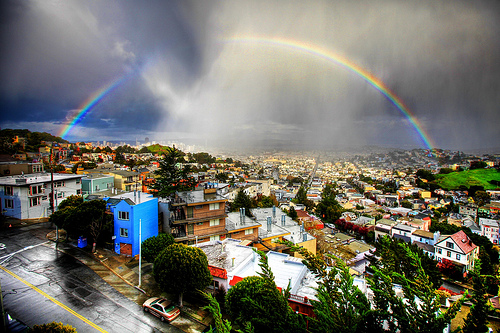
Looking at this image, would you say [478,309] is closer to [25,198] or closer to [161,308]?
[161,308]

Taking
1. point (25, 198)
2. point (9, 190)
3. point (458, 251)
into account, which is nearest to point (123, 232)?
point (25, 198)

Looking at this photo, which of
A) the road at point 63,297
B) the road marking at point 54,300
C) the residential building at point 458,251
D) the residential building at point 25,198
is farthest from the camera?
the residential building at point 458,251

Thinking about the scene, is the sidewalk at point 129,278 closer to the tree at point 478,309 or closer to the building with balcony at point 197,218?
the building with balcony at point 197,218

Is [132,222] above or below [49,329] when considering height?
below

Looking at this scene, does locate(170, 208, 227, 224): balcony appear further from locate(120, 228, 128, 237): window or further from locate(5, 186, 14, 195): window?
locate(5, 186, 14, 195): window

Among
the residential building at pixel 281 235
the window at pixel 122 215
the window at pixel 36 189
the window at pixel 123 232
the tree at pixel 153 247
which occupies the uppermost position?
the window at pixel 36 189

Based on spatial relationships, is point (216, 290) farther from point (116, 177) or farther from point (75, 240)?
point (116, 177)

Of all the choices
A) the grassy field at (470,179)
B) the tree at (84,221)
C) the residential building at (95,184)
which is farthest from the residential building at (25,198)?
the grassy field at (470,179)

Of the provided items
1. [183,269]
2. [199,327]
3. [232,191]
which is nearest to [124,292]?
[183,269]
